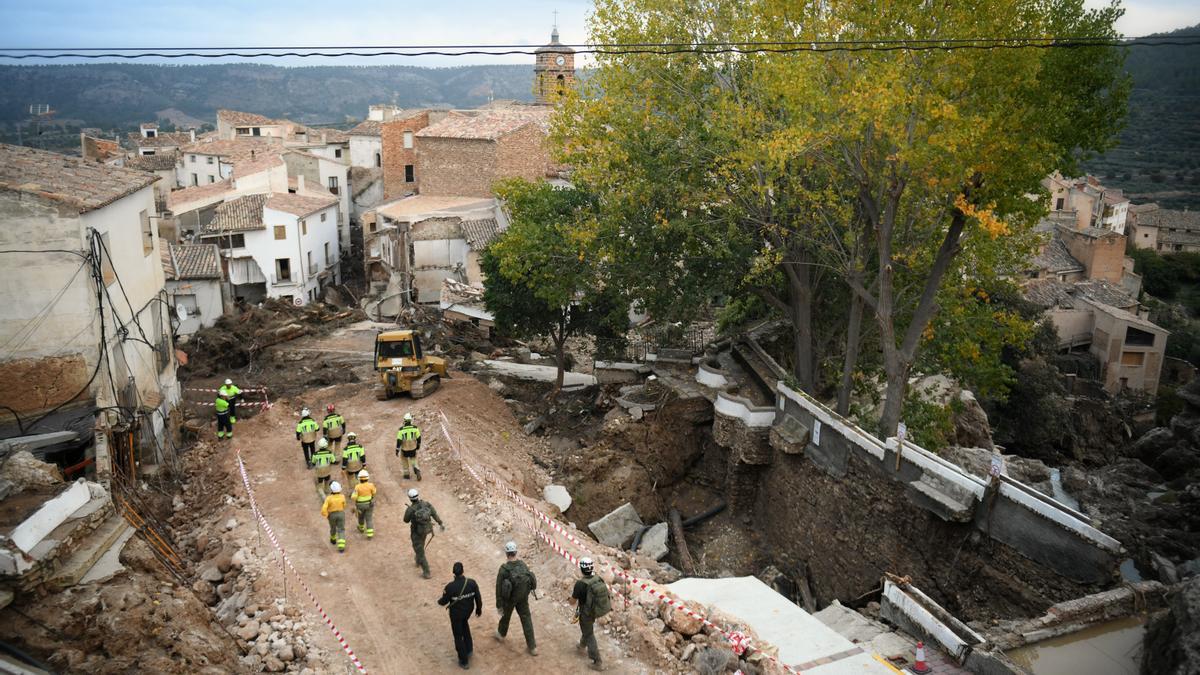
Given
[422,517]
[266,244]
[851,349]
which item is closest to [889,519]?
[851,349]

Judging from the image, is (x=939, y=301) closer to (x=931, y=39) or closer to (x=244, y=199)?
(x=931, y=39)

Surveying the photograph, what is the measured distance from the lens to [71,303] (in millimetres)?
16500

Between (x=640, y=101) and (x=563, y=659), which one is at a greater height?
(x=640, y=101)

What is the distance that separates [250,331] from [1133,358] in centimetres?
4138

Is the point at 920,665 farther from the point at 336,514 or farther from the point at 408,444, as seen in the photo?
the point at 408,444

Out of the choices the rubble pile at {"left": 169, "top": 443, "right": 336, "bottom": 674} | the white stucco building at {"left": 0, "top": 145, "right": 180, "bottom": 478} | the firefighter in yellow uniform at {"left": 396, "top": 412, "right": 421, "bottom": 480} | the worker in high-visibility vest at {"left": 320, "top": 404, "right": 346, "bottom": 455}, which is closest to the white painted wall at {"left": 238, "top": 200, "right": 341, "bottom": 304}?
the white stucco building at {"left": 0, "top": 145, "right": 180, "bottom": 478}

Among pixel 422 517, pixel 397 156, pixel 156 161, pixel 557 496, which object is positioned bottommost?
pixel 557 496

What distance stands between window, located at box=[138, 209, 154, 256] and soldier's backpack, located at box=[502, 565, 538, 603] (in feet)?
45.1

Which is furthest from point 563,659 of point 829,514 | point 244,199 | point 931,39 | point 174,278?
point 244,199

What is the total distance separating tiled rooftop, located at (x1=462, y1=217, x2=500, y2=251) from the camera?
40925mm

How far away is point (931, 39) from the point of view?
1589 centimetres

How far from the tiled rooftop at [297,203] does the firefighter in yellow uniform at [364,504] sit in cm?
3084

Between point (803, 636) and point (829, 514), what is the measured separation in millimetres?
6494

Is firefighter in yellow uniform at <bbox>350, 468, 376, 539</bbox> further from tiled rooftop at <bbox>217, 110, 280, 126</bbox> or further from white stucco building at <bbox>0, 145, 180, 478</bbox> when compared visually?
tiled rooftop at <bbox>217, 110, 280, 126</bbox>
